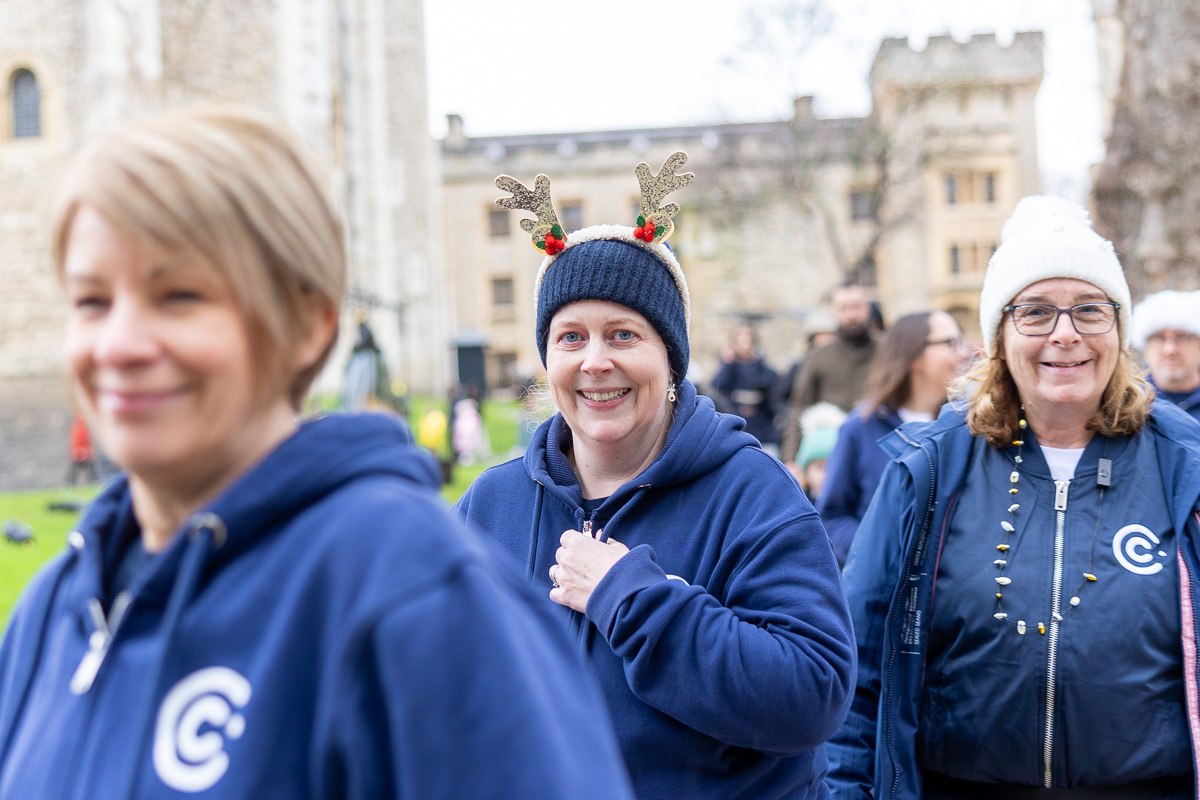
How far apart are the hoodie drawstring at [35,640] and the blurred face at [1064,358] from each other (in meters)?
2.28

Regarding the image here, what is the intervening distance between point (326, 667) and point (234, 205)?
48cm

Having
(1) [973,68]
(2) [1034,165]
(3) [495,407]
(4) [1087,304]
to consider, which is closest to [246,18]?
(3) [495,407]

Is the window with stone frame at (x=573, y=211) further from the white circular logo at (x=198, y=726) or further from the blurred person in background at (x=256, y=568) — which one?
the white circular logo at (x=198, y=726)

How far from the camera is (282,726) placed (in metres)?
1.00

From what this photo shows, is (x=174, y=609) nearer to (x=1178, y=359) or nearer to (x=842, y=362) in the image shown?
(x=1178, y=359)

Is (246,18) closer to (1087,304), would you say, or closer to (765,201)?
(765,201)

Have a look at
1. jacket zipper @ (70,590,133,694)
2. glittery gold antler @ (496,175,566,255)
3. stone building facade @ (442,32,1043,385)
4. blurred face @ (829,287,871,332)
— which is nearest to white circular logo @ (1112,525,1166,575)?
glittery gold antler @ (496,175,566,255)

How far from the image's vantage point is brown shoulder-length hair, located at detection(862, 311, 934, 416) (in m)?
4.55

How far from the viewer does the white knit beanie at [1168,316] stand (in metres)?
5.00

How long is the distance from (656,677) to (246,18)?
24.1 meters

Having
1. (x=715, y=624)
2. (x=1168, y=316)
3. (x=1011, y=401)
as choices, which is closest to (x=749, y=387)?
(x=1168, y=316)

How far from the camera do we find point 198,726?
101 cm

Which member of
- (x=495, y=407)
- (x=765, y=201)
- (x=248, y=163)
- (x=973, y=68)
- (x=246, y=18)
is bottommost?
(x=495, y=407)

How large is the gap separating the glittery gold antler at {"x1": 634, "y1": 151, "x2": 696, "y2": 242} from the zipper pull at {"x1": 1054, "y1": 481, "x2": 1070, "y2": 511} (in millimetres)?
1168
